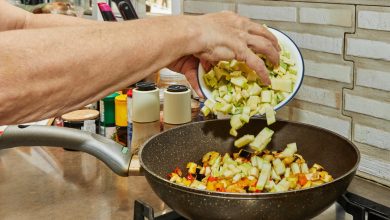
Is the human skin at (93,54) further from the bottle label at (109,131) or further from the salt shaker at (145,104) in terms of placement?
the bottle label at (109,131)

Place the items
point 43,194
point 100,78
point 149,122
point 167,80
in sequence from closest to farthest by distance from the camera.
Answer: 1. point 100,78
2. point 43,194
3. point 149,122
4. point 167,80

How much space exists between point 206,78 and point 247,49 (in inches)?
6.1

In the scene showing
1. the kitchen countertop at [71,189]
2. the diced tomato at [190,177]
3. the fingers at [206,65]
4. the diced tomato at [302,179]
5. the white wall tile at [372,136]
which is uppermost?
the fingers at [206,65]

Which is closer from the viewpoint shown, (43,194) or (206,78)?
(206,78)

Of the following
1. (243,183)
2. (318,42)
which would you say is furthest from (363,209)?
(318,42)

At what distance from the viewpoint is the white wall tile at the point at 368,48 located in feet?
3.63

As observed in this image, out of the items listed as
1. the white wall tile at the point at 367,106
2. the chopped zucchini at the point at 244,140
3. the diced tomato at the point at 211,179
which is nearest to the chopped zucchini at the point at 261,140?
the chopped zucchini at the point at 244,140

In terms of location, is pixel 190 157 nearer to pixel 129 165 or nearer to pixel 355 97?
pixel 129 165

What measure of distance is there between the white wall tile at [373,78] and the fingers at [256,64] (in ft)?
1.05

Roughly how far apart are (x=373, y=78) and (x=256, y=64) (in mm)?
359

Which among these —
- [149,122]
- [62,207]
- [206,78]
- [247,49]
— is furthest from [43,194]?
[247,49]

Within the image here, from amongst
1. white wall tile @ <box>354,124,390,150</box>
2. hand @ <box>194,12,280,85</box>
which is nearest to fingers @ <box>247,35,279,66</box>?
hand @ <box>194,12,280,85</box>

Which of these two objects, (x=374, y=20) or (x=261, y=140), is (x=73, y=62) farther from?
(x=374, y=20)

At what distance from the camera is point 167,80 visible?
1.68 metres
